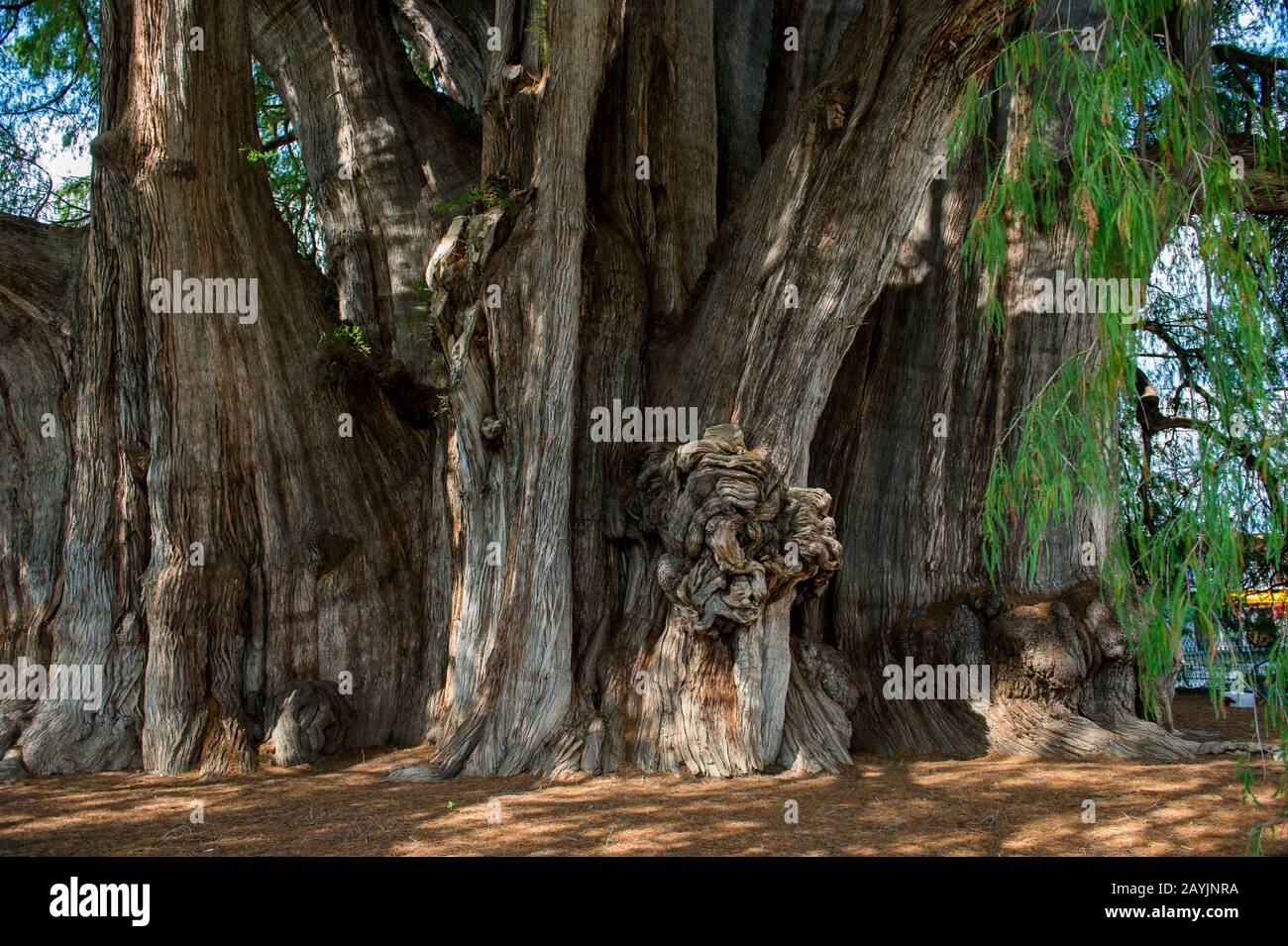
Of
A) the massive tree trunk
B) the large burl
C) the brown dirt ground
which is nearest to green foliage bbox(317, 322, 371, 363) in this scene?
the massive tree trunk

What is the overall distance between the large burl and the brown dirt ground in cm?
96

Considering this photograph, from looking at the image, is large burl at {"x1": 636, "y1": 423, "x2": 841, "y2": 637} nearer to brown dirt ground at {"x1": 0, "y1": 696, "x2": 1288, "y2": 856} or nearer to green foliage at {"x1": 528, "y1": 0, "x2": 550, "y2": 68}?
brown dirt ground at {"x1": 0, "y1": 696, "x2": 1288, "y2": 856}

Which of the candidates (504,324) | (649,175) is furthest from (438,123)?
(504,324)

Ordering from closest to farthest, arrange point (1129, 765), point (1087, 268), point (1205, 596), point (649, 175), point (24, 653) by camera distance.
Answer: point (1205, 596), point (1087, 268), point (1129, 765), point (24, 653), point (649, 175)

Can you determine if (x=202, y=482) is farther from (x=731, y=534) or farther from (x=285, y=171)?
(x=285, y=171)

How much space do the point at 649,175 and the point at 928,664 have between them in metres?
3.65

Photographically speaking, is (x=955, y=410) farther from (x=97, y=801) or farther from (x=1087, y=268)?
(x=97, y=801)

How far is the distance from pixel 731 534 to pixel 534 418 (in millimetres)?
1332

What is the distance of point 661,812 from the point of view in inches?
207

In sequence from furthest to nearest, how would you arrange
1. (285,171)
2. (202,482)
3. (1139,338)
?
(285,171) → (202,482) → (1139,338)

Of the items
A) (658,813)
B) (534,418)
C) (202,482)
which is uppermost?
(534,418)

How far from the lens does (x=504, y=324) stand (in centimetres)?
644

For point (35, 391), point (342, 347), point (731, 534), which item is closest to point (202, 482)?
point (342, 347)

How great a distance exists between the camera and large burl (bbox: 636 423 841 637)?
5941 millimetres
